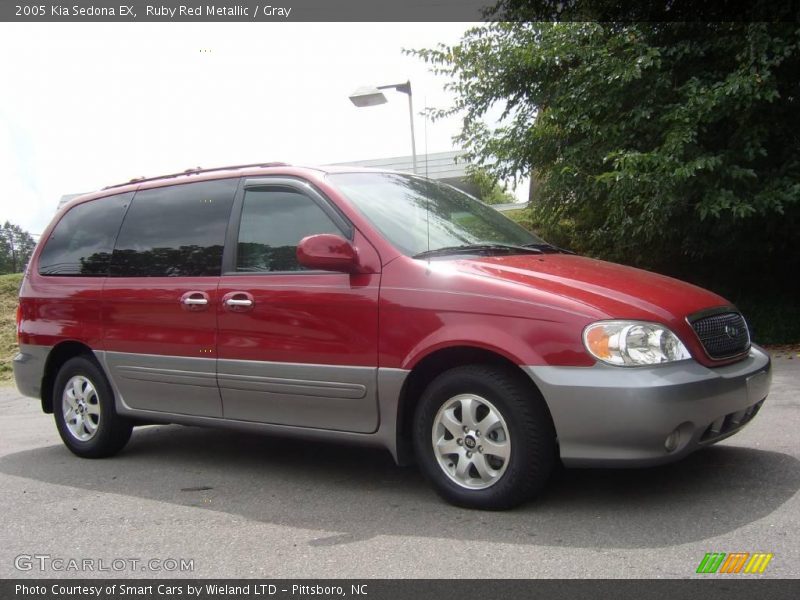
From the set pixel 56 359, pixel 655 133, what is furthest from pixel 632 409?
pixel 655 133

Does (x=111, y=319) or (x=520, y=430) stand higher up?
(x=111, y=319)

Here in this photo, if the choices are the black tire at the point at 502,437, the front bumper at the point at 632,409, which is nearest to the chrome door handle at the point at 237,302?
the black tire at the point at 502,437

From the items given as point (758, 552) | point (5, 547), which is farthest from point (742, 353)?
point (5, 547)

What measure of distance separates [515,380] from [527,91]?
31.4ft

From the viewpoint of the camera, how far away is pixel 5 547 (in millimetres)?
3848

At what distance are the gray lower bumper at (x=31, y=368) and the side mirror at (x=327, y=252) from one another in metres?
2.82

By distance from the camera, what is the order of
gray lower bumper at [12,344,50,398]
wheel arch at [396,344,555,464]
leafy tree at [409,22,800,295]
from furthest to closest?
leafy tree at [409,22,800,295], gray lower bumper at [12,344,50,398], wheel arch at [396,344,555,464]

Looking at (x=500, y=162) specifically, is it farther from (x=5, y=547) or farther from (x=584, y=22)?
(x=5, y=547)

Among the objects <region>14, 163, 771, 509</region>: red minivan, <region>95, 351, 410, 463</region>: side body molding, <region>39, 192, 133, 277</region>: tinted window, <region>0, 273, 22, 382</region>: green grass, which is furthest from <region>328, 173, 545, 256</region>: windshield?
<region>0, 273, 22, 382</region>: green grass

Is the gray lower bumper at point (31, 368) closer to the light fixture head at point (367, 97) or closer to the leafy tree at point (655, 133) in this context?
the light fixture head at point (367, 97)

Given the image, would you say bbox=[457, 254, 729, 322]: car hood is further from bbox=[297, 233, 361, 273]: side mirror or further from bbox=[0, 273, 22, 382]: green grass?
bbox=[0, 273, 22, 382]: green grass

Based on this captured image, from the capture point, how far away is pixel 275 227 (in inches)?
189

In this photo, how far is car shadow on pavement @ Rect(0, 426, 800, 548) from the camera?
3652 millimetres

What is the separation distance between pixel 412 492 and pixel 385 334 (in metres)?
0.93
